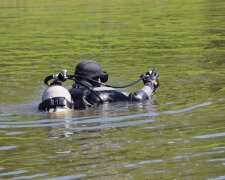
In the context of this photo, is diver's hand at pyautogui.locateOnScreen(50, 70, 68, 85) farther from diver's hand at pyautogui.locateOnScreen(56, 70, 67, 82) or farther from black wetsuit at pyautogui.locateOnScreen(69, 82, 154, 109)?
black wetsuit at pyautogui.locateOnScreen(69, 82, 154, 109)

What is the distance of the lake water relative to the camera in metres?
7.18

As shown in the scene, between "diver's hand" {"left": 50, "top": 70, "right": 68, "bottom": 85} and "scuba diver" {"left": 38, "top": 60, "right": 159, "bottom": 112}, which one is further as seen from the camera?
"diver's hand" {"left": 50, "top": 70, "right": 68, "bottom": 85}

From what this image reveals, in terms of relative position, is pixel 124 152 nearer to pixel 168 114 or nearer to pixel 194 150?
pixel 194 150

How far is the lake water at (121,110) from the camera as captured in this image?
7180mm

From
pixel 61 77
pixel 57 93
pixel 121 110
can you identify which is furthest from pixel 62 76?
pixel 121 110

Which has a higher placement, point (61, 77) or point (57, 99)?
point (61, 77)

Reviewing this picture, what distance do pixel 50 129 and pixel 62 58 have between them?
8.58 metres

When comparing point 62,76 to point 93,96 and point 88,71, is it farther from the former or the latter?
point 93,96

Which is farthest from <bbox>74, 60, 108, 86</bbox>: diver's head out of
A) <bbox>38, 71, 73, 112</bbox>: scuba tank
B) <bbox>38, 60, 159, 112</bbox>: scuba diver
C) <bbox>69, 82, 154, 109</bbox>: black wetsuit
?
<bbox>38, 71, 73, 112</bbox>: scuba tank

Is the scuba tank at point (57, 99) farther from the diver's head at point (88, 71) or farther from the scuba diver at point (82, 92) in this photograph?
the diver's head at point (88, 71)

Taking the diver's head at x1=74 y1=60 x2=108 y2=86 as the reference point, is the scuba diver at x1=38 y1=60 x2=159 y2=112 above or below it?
below

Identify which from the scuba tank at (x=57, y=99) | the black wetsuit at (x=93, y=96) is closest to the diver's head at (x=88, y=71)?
the black wetsuit at (x=93, y=96)

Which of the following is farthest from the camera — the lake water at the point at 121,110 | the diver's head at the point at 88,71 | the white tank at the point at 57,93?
the diver's head at the point at 88,71

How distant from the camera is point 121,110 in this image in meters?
10.6
